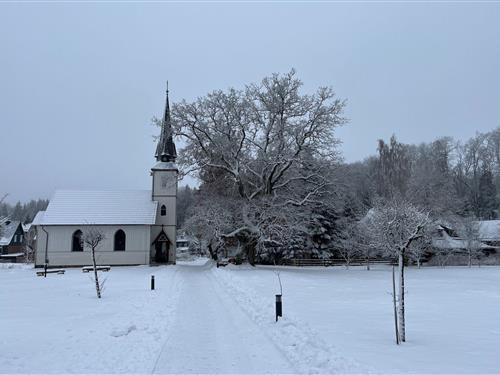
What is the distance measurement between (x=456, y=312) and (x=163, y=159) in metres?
→ 34.5

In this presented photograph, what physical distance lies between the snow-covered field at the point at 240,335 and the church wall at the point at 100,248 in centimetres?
2203

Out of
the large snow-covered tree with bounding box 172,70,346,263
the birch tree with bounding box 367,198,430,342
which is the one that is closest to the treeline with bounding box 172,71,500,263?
the large snow-covered tree with bounding box 172,70,346,263

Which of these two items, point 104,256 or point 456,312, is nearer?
point 456,312

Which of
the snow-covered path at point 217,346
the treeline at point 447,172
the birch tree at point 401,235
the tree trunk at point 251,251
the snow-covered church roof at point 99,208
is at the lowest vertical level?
the snow-covered path at point 217,346

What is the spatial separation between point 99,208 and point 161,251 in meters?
7.17

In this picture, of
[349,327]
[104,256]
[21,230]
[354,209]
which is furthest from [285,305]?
[21,230]

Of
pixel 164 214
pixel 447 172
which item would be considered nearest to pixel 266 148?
pixel 164 214

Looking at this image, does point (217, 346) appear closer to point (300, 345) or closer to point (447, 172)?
point (300, 345)

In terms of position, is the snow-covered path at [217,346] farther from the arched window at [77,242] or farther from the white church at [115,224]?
the arched window at [77,242]

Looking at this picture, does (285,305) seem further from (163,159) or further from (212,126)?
(163,159)

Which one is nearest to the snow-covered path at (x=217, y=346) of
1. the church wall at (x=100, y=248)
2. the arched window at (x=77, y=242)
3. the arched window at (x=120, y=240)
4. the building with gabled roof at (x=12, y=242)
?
the church wall at (x=100, y=248)

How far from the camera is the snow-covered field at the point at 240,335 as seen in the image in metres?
7.29

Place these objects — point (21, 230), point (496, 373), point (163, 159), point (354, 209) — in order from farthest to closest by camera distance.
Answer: point (21, 230) → point (354, 209) → point (163, 159) → point (496, 373)

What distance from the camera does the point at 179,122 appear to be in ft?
105
